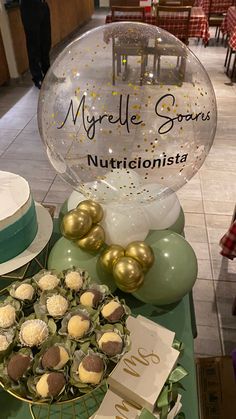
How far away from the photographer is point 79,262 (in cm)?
88

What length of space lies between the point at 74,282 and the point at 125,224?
0.76 ft

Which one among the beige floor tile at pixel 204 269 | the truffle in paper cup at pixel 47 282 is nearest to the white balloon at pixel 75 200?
the truffle in paper cup at pixel 47 282

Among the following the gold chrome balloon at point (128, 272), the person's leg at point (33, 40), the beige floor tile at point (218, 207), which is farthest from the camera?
the person's leg at point (33, 40)

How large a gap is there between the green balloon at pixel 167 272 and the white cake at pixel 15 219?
31cm

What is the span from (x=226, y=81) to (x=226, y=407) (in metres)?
3.85

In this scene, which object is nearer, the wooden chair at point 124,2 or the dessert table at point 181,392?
the dessert table at point 181,392

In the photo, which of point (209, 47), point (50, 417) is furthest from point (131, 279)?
point (209, 47)

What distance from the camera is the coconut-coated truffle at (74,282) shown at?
716 mm

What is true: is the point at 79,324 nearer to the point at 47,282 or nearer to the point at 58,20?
the point at 47,282

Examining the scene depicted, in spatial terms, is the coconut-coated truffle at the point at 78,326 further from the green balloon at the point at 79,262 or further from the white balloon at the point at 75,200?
the white balloon at the point at 75,200

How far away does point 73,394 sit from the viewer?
0.59 m

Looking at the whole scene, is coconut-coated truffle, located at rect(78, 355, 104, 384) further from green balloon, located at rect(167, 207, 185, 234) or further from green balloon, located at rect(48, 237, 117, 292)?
green balloon, located at rect(167, 207, 185, 234)

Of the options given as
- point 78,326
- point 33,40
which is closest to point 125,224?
point 78,326

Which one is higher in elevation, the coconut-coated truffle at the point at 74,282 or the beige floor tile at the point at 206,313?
the coconut-coated truffle at the point at 74,282
